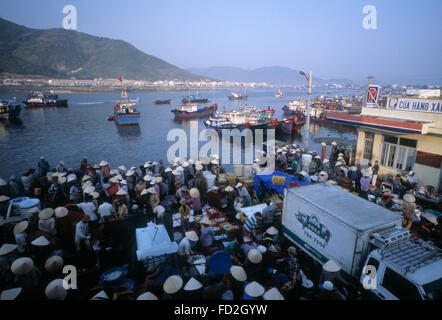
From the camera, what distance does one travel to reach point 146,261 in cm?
551

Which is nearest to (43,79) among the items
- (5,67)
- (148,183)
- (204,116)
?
Result: (5,67)

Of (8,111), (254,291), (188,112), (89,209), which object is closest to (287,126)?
(188,112)

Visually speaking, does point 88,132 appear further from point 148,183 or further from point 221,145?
point 148,183

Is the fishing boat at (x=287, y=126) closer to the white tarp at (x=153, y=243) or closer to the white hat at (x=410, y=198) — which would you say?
the white hat at (x=410, y=198)

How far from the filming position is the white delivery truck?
4016mm

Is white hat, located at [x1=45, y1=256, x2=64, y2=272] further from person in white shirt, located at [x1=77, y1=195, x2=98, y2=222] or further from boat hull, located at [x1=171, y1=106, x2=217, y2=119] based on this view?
boat hull, located at [x1=171, y1=106, x2=217, y2=119]

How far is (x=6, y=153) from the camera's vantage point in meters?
26.6

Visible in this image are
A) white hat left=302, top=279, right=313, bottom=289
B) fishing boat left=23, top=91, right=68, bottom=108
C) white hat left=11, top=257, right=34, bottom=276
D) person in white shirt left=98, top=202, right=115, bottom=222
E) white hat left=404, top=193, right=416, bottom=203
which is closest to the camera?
white hat left=11, top=257, right=34, bottom=276

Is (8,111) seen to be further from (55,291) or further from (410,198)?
(410,198)

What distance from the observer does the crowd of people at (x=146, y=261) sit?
14.2 feet

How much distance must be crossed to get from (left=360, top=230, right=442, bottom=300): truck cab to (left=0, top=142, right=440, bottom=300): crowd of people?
585 millimetres

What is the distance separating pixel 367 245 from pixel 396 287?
817 mm

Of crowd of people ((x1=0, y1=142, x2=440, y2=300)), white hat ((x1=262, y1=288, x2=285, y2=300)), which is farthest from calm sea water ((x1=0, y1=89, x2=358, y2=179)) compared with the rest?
white hat ((x1=262, y1=288, x2=285, y2=300))
